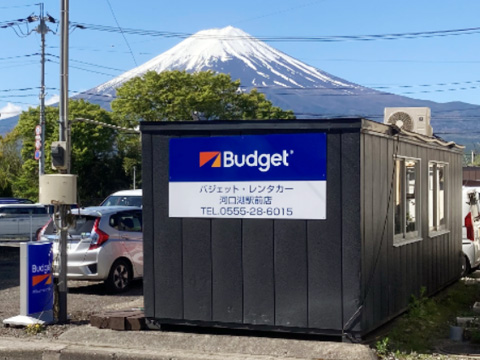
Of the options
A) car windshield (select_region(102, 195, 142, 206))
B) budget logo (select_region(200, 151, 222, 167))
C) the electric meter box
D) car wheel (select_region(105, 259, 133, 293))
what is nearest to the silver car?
car wheel (select_region(105, 259, 133, 293))

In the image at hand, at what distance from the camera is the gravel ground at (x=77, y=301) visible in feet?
32.4

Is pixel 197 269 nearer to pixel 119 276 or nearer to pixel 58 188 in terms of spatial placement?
pixel 58 188

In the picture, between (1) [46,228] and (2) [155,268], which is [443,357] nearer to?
(2) [155,268]

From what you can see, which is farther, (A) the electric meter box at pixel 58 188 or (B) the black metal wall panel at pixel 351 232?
(A) the electric meter box at pixel 58 188

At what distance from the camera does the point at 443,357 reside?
27.0ft

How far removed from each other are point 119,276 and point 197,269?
495 cm

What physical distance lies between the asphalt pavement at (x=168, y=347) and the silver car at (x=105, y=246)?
374cm

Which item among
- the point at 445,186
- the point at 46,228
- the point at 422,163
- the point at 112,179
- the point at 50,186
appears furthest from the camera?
the point at 112,179

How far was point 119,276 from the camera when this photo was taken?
13.6 m

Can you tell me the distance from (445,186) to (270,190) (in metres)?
5.05

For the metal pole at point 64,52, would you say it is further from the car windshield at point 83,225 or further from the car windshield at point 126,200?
the car windshield at point 126,200

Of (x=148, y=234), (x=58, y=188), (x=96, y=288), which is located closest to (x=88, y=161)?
(x=96, y=288)

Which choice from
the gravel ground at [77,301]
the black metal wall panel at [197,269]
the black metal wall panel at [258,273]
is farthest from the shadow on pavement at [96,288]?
the black metal wall panel at [258,273]

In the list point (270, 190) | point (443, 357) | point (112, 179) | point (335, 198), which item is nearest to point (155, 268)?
point (270, 190)
